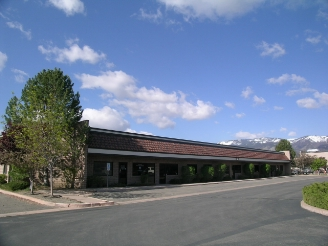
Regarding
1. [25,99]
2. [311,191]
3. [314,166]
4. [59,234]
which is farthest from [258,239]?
[314,166]

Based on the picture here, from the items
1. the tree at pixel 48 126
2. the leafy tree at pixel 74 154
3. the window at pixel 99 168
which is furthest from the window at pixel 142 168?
the tree at pixel 48 126

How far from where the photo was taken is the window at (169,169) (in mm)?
30266

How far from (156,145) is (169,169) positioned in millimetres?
3578

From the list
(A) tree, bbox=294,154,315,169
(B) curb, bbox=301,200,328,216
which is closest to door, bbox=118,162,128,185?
(B) curb, bbox=301,200,328,216

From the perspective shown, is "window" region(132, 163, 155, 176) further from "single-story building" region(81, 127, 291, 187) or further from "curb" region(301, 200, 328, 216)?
"curb" region(301, 200, 328, 216)

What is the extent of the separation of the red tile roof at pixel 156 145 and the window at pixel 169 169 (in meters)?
1.61

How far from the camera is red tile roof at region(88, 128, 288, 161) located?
79.8 ft

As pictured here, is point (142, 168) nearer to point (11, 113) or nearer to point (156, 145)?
point (156, 145)

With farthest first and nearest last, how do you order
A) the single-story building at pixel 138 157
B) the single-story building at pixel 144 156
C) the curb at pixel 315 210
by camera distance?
the single-story building at pixel 144 156 < the single-story building at pixel 138 157 < the curb at pixel 315 210

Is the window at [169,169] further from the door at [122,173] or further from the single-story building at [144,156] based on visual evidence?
the door at [122,173]

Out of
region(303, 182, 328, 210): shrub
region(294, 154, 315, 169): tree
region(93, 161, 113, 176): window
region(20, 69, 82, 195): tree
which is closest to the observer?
region(303, 182, 328, 210): shrub

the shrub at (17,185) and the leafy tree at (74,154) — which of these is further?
the leafy tree at (74,154)

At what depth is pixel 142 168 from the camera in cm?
2816

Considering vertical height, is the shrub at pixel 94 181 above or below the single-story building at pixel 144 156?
below
